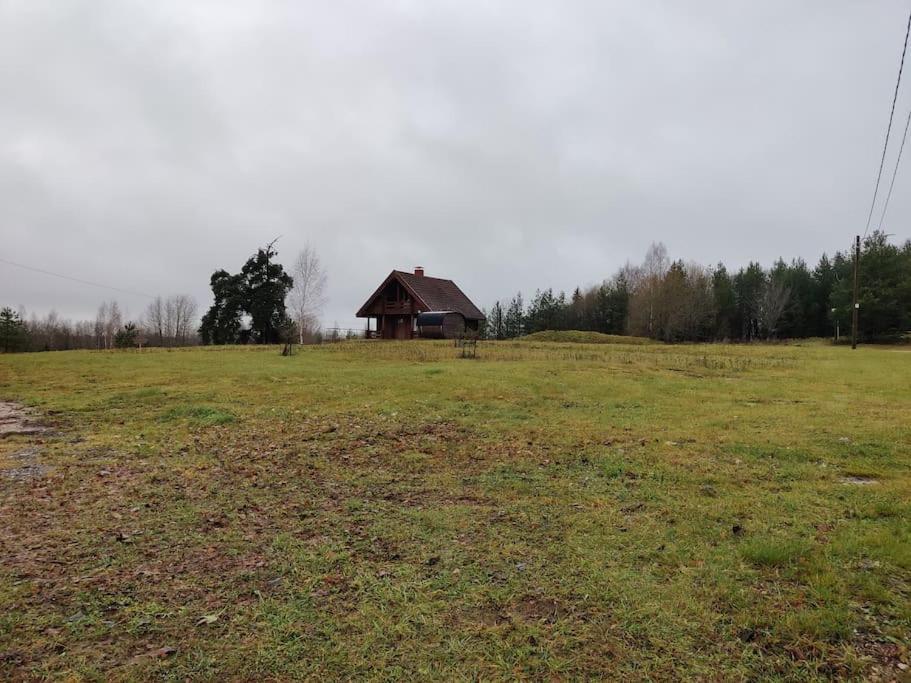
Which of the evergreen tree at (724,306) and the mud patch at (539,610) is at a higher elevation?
the evergreen tree at (724,306)

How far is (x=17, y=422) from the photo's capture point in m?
9.28

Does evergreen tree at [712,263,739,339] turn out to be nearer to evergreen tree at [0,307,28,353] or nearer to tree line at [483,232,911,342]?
tree line at [483,232,911,342]

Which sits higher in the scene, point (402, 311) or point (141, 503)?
point (402, 311)

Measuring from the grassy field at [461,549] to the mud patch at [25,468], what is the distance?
195mm

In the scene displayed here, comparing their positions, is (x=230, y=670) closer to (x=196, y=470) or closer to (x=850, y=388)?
(x=196, y=470)

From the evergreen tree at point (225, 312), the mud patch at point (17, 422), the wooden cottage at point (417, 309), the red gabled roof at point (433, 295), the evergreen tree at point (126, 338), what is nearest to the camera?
the mud patch at point (17, 422)

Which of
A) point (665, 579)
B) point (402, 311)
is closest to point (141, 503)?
point (665, 579)

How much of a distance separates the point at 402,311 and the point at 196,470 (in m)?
37.2

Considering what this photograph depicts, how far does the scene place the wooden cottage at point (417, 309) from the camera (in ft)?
133

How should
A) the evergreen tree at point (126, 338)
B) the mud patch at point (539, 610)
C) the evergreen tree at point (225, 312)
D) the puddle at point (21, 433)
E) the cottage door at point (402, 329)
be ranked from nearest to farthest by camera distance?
the mud patch at point (539, 610)
the puddle at point (21, 433)
the evergreen tree at point (126, 338)
the cottage door at point (402, 329)
the evergreen tree at point (225, 312)

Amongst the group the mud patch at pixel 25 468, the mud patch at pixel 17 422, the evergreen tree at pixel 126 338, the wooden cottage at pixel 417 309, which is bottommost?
the mud patch at pixel 25 468

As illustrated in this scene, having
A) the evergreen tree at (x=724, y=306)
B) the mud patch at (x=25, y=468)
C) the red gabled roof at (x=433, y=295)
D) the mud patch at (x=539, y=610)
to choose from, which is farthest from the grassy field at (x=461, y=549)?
the evergreen tree at (x=724, y=306)

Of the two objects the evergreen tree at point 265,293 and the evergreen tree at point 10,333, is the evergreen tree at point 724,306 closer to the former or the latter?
the evergreen tree at point 265,293

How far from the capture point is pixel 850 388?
43.4 feet
